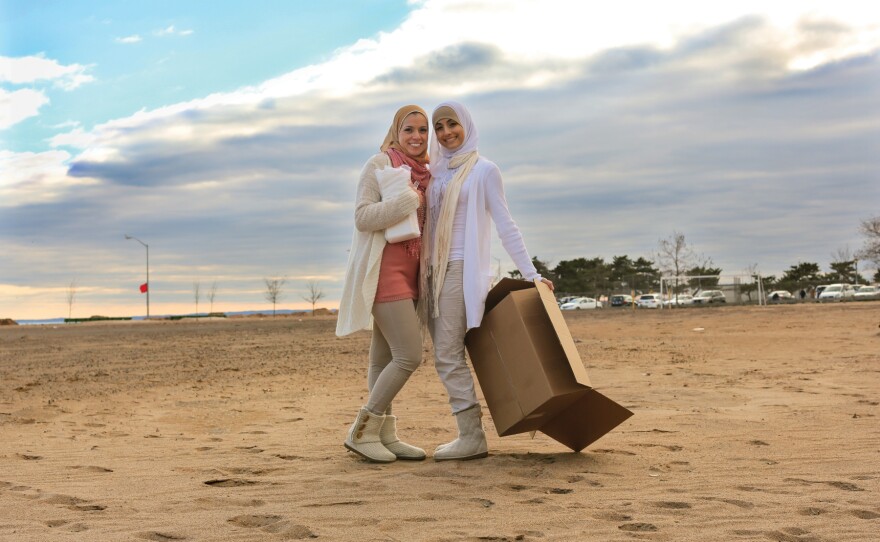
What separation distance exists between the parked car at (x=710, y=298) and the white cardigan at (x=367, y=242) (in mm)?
48463

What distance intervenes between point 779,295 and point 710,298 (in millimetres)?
6463

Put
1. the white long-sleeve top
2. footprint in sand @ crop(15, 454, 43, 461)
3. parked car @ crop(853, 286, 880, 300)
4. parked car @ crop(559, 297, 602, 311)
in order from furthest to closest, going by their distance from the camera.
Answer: parked car @ crop(559, 297, 602, 311) < parked car @ crop(853, 286, 880, 300) < footprint in sand @ crop(15, 454, 43, 461) < the white long-sleeve top

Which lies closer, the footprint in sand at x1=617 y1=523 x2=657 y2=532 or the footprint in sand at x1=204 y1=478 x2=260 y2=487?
the footprint in sand at x1=617 y1=523 x2=657 y2=532

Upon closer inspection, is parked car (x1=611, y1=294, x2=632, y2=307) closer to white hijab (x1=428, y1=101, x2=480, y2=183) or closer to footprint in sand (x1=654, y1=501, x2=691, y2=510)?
white hijab (x1=428, y1=101, x2=480, y2=183)

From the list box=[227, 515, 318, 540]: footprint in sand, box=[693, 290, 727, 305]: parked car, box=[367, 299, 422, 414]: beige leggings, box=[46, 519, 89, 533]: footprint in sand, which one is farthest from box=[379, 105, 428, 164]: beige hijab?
box=[693, 290, 727, 305]: parked car

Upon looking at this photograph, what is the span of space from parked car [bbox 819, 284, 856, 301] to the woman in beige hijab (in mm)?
47582

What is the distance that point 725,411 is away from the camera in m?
6.68

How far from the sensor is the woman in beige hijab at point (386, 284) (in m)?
4.52

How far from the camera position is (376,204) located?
446cm

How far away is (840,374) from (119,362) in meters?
11.3

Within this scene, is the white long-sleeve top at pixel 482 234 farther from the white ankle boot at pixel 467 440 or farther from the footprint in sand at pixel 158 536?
the footprint in sand at pixel 158 536

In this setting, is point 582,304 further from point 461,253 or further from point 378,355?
point 461,253

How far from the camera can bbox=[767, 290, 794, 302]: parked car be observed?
171 ft

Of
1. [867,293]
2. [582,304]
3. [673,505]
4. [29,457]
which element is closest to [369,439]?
[673,505]
